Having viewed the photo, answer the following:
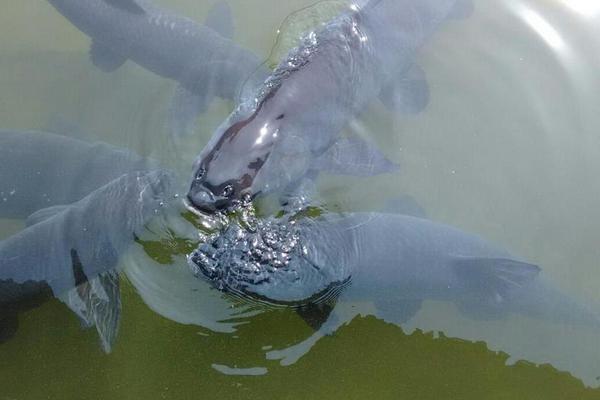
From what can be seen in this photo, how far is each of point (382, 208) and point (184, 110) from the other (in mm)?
1155

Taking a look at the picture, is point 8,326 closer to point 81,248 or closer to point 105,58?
point 81,248

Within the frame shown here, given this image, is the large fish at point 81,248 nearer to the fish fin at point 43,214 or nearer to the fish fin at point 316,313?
the fish fin at point 43,214

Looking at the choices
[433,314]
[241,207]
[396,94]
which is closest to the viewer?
[241,207]

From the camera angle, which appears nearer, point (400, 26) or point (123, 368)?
point (123, 368)

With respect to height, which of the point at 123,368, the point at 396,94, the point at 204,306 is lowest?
the point at 123,368

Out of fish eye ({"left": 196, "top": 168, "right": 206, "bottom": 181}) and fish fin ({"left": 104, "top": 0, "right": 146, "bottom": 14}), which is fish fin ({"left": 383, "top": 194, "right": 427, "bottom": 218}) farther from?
fish fin ({"left": 104, "top": 0, "right": 146, "bottom": 14})

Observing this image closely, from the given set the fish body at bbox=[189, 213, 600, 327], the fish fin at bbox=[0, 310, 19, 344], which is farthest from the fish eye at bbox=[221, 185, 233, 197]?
the fish fin at bbox=[0, 310, 19, 344]

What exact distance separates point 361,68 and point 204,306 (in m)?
1.37

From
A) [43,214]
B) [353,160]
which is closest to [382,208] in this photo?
[353,160]

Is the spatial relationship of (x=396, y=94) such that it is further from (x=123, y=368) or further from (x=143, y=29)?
(x=123, y=368)

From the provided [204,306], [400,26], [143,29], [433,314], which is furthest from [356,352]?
[143,29]

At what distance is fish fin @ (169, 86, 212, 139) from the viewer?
3789 millimetres

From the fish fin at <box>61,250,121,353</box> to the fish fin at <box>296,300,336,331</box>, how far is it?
0.86 m

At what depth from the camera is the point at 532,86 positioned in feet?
13.1
